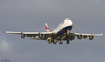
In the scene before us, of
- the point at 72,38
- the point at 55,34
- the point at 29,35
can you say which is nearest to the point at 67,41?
the point at 72,38

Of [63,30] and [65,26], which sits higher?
[65,26]

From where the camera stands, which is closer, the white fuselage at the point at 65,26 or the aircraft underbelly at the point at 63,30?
the white fuselage at the point at 65,26

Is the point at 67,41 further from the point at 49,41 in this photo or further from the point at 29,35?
the point at 29,35

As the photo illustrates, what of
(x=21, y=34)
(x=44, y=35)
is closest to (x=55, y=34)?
(x=44, y=35)

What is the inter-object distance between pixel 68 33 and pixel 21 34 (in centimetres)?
1764

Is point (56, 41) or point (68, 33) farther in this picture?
point (56, 41)

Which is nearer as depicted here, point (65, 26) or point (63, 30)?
point (65, 26)

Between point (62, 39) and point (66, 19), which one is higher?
point (66, 19)

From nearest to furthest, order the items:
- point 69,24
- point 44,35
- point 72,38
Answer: point 69,24 → point 44,35 → point 72,38

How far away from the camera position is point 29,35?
352 feet

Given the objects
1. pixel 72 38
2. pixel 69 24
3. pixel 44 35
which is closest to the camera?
pixel 69 24

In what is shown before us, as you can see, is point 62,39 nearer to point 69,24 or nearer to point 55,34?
point 55,34

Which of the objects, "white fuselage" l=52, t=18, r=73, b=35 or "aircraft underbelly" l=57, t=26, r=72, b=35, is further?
"aircraft underbelly" l=57, t=26, r=72, b=35

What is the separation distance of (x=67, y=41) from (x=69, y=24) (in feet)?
55.1
